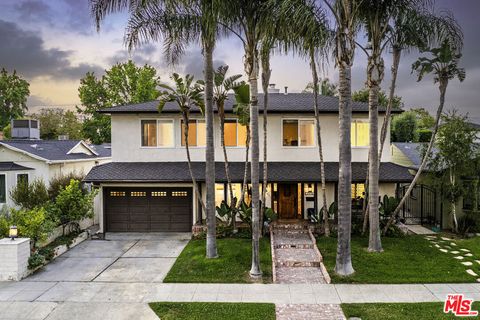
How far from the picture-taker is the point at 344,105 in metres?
10.1

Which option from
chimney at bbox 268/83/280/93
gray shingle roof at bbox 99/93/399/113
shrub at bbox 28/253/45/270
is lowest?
shrub at bbox 28/253/45/270

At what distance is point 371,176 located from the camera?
1190cm

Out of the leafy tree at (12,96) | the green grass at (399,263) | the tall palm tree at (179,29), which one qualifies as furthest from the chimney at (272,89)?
the leafy tree at (12,96)

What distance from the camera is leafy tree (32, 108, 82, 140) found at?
47.8 m

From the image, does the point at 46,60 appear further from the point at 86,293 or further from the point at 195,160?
the point at 86,293

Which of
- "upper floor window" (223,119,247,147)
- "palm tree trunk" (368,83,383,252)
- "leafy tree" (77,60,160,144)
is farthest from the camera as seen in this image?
"leafy tree" (77,60,160,144)

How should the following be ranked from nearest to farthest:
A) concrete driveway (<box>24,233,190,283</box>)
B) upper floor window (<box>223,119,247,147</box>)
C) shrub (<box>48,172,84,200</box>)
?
concrete driveway (<box>24,233,190,283</box>) < upper floor window (<box>223,119,247,147</box>) < shrub (<box>48,172,84,200</box>)

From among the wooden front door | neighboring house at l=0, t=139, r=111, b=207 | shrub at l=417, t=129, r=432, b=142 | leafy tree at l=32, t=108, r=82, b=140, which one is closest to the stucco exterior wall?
the wooden front door

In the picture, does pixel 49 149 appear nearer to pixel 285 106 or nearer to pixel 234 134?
pixel 234 134

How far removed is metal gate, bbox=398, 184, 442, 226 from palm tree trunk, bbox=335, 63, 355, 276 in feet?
23.8

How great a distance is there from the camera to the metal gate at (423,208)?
53.4 ft

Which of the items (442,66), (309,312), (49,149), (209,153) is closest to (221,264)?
(209,153)

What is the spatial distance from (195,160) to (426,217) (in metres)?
12.1

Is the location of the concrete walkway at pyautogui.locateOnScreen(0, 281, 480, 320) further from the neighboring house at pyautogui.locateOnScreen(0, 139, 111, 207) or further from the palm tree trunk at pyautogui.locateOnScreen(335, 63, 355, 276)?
the neighboring house at pyautogui.locateOnScreen(0, 139, 111, 207)
